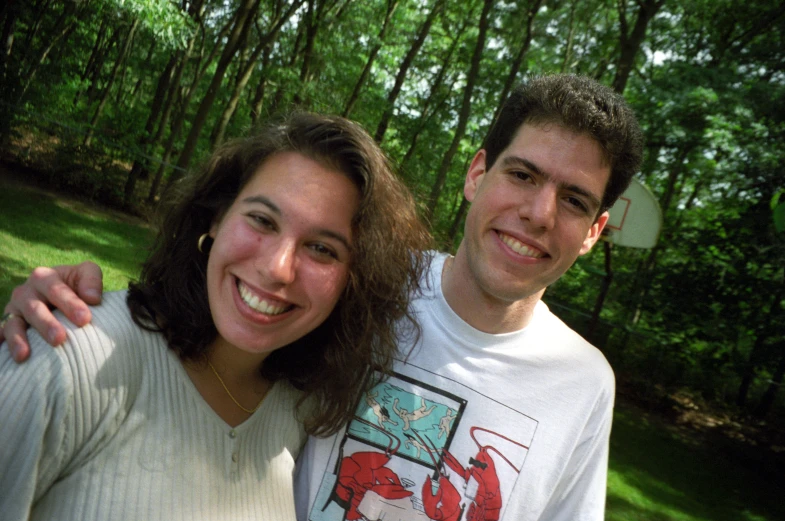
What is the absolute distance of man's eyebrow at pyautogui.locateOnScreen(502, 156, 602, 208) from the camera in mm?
2156

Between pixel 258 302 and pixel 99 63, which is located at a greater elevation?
pixel 99 63

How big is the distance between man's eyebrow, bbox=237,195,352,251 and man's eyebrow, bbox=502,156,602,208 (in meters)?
0.80

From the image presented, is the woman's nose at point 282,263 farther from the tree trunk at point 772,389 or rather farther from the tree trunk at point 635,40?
the tree trunk at point 772,389

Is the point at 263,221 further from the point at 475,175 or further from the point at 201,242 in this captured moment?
the point at 475,175

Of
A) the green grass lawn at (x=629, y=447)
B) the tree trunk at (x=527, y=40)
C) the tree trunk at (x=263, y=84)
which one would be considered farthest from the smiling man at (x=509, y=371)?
the tree trunk at (x=263, y=84)

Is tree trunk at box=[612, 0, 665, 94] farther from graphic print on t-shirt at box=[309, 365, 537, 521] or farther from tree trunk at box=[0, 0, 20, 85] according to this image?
tree trunk at box=[0, 0, 20, 85]

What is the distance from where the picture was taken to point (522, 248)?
2.15 m

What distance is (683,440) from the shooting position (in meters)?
10.7

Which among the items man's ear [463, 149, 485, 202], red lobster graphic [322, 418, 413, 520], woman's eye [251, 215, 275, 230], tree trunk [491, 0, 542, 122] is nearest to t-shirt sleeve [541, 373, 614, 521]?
red lobster graphic [322, 418, 413, 520]

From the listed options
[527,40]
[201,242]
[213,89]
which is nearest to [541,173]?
[201,242]

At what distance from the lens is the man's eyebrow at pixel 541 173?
2156 mm

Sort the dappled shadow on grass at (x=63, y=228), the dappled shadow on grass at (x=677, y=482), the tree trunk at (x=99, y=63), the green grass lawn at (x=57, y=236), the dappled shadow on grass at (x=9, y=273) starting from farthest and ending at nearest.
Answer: the tree trunk at (x=99, y=63) < the dappled shadow on grass at (x=63, y=228) < the dappled shadow on grass at (x=677, y=482) < the green grass lawn at (x=57, y=236) < the dappled shadow on grass at (x=9, y=273)

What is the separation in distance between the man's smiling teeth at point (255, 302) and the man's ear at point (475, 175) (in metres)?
1.13

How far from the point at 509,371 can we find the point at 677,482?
27.3ft
